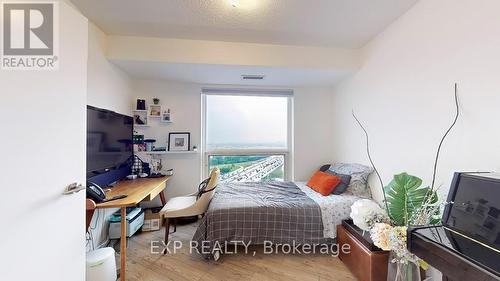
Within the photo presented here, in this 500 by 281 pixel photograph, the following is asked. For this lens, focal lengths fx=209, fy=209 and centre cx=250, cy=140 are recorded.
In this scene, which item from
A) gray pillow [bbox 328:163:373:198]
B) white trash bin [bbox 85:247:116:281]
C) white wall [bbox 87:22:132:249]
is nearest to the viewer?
white trash bin [bbox 85:247:116:281]

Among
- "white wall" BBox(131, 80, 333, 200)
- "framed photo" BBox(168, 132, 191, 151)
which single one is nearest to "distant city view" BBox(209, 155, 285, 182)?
"white wall" BBox(131, 80, 333, 200)

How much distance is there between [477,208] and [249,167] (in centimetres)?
277

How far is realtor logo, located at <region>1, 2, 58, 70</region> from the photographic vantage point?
2.98ft

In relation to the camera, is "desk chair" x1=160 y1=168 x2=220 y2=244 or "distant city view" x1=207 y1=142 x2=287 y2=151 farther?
"distant city view" x1=207 y1=142 x2=287 y2=151

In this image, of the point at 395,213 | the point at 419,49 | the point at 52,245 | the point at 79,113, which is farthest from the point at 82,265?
the point at 419,49

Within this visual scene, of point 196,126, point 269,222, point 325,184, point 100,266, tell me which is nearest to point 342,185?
point 325,184

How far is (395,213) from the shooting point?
4.10ft

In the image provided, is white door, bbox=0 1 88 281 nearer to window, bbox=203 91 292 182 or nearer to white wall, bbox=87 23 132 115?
white wall, bbox=87 23 132 115

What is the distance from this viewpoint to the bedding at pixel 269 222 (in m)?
2.08

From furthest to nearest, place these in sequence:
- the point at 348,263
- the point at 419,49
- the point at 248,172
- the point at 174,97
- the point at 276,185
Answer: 1. the point at 248,172
2. the point at 174,97
3. the point at 276,185
4. the point at 348,263
5. the point at 419,49

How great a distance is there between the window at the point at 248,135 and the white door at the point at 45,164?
86.9 inches

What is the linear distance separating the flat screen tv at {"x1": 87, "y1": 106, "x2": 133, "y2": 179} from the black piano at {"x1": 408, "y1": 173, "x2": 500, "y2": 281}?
2417 mm

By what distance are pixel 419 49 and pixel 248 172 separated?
265cm

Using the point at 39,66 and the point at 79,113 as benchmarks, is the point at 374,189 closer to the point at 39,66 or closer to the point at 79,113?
the point at 79,113
